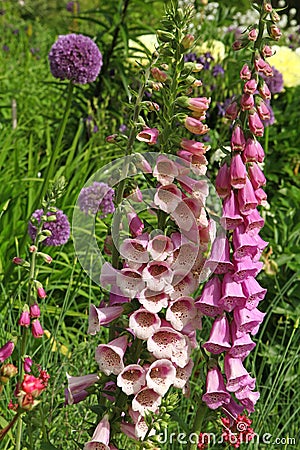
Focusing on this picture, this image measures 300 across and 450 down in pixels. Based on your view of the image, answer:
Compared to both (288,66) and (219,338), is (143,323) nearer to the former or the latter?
(219,338)

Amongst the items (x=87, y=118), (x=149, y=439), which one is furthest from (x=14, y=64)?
(x=149, y=439)

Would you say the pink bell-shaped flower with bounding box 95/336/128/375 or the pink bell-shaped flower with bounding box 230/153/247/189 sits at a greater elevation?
the pink bell-shaped flower with bounding box 230/153/247/189

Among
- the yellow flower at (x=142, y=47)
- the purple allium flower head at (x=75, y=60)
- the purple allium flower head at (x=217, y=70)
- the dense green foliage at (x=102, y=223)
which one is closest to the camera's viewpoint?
the dense green foliage at (x=102, y=223)

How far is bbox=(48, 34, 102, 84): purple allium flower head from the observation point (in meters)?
2.96

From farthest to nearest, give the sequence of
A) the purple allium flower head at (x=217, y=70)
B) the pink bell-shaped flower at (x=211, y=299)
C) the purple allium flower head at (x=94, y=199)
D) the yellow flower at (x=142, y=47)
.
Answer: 1. the purple allium flower head at (x=217, y=70)
2. the yellow flower at (x=142, y=47)
3. the purple allium flower head at (x=94, y=199)
4. the pink bell-shaped flower at (x=211, y=299)

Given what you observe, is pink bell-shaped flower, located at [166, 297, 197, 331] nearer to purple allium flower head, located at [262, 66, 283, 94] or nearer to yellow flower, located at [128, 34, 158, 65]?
yellow flower, located at [128, 34, 158, 65]

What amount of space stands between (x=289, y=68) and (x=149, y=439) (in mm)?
4015

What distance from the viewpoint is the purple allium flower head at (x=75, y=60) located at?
2.96 meters

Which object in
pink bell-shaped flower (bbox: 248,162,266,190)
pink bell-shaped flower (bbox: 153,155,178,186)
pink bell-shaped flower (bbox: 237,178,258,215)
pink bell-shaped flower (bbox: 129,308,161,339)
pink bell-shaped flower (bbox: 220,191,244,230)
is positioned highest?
pink bell-shaped flower (bbox: 153,155,178,186)

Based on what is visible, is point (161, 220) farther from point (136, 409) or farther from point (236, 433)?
point (236, 433)

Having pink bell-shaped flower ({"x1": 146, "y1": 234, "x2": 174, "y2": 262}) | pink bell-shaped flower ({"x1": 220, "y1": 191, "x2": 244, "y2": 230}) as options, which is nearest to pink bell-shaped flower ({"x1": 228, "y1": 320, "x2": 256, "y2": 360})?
pink bell-shaped flower ({"x1": 220, "y1": 191, "x2": 244, "y2": 230})

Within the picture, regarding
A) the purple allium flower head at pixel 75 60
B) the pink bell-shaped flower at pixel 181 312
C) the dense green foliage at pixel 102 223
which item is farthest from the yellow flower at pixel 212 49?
the pink bell-shaped flower at pixel 181 312

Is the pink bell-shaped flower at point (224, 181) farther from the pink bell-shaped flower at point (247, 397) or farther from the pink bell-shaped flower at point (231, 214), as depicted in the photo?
the pink bell-shaped flower at point (247, 397)

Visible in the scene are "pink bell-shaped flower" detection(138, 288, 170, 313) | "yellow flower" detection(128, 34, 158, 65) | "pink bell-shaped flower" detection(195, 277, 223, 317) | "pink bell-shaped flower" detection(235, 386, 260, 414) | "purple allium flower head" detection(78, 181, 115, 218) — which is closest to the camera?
"pink bell-shaped flower" detection(138, 288, 170, 313)
